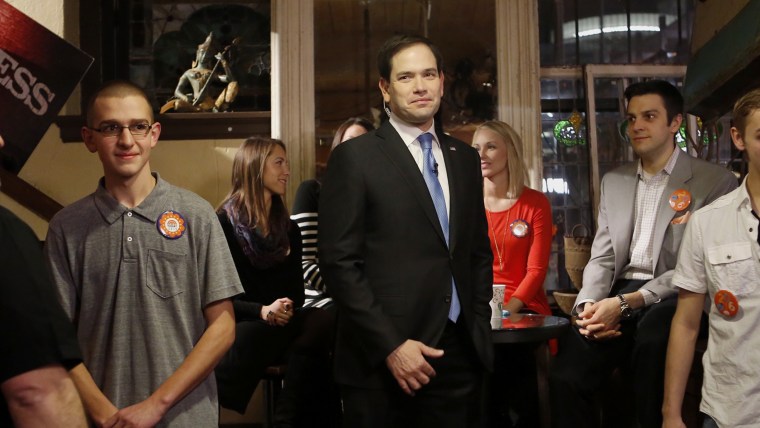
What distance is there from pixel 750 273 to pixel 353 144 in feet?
4.11

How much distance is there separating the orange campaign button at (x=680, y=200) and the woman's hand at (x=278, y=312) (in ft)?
5.53

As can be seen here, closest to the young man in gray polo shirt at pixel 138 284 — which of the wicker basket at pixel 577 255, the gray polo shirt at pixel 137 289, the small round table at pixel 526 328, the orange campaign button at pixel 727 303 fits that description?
the gray polo shirt at pixel 137 289

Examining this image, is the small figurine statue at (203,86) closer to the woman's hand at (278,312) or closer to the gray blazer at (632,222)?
the woman's hand at (278,312)

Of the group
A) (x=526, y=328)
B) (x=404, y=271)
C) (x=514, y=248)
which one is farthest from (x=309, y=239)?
(x=404, y=271)

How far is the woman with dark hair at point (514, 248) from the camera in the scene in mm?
3795

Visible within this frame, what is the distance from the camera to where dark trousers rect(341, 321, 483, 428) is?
232 cm

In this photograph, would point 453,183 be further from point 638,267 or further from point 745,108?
point 638,267

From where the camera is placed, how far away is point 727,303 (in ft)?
8.14

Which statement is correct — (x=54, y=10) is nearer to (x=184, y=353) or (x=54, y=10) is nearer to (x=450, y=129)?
(x=450, y=129)

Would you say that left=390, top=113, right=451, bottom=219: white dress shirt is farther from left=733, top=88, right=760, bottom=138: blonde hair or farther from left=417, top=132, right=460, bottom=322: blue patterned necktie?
left=733, top=88, right=760, bottom=138: blonde hair

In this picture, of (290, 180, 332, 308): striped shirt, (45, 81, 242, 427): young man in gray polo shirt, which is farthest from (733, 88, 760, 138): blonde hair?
(290, 180, 332, 308): striped shirt

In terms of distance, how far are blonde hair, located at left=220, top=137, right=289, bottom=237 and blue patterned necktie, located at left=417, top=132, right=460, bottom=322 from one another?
4.93 ft

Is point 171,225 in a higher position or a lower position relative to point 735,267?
higher

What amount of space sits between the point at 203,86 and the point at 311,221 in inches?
52.7
